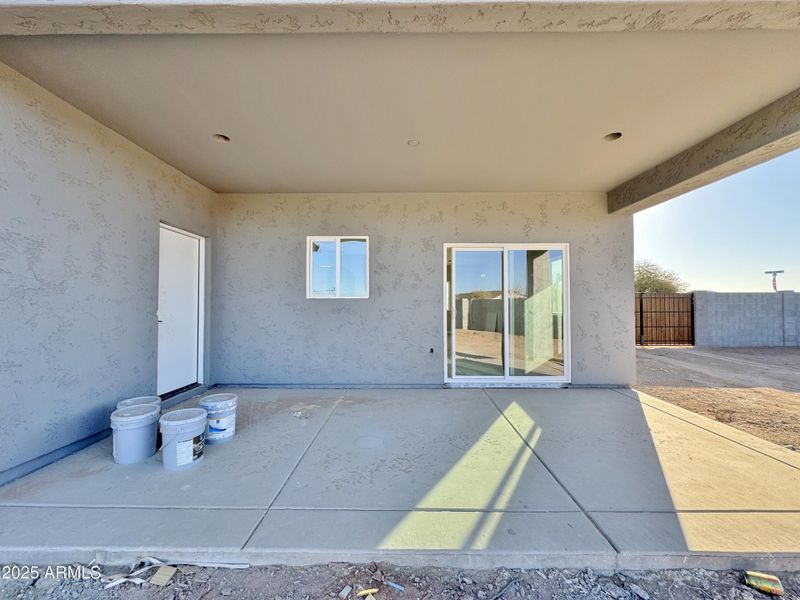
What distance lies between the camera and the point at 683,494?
7.06 feet

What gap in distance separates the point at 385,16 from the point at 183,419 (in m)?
3.05

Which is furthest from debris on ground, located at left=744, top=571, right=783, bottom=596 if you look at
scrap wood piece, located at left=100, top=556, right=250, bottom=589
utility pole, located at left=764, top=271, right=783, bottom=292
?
utility pole, located at left=764, top=271, right=783, bottom=292

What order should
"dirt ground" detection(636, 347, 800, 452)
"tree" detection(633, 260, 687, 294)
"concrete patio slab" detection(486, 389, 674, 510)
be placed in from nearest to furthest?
"concrete patio slab" detection(486, 389, 674, 510) < "dirt ground" detection(636, 347, 800, 452) < "tree" detection(633, 260, 687, 294)

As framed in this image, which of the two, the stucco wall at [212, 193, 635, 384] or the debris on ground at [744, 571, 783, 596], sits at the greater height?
the stucco wall at [212, 193, 635, 384]

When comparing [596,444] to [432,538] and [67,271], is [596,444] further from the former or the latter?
[67,271]

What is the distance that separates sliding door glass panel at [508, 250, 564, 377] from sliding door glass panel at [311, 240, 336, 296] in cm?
266

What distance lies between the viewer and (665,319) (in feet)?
31.6

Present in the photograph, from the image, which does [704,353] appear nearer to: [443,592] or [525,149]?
[525,149]

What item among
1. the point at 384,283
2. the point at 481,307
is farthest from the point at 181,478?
the point at 481,307

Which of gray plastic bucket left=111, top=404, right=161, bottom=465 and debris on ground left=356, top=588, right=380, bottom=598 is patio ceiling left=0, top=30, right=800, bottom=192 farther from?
debris on ground left=356, top=588, right=380, bottom=598

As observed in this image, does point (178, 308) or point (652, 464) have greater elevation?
point (178, 308)

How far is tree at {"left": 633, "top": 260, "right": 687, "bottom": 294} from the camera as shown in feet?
48.5

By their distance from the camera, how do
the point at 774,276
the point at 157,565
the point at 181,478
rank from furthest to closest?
1. the point at 774,276
2. the point at 181,478
3. the point at 157,565

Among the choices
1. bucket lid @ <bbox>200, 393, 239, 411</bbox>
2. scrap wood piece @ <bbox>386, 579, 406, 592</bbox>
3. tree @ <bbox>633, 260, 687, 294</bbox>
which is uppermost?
tree @ <bbox>633, 260, 687, 294</bbox>
